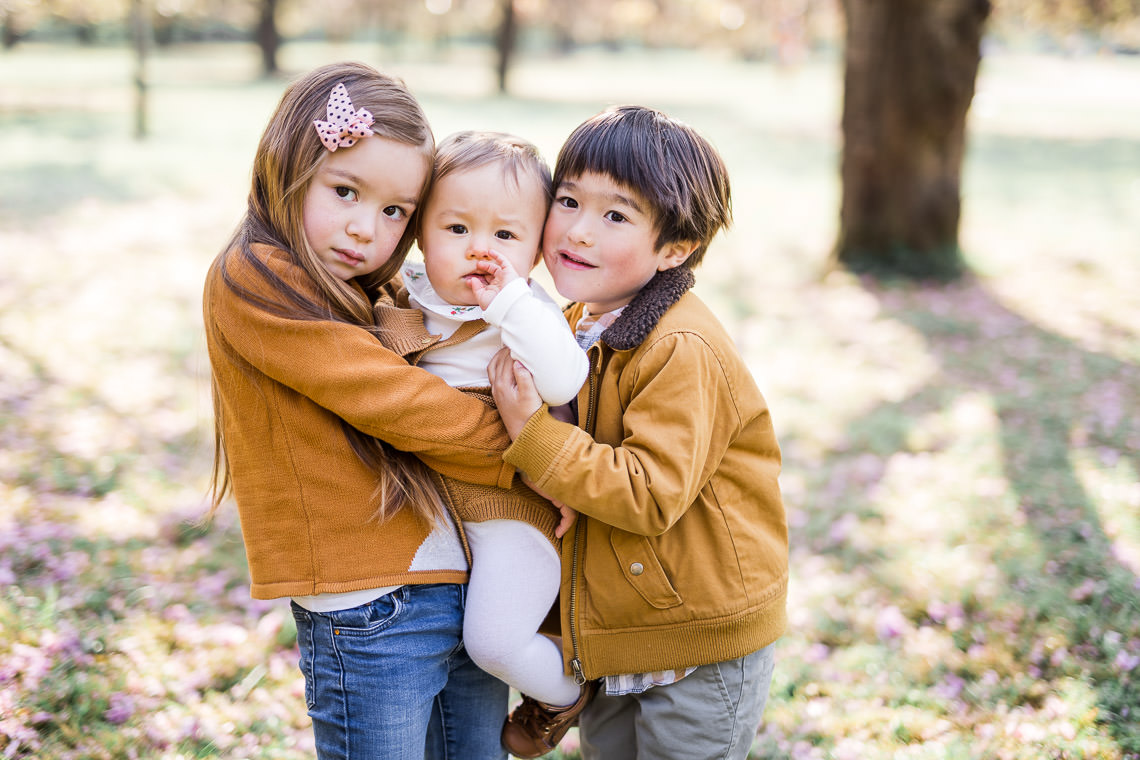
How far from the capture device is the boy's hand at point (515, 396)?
1.83 metres

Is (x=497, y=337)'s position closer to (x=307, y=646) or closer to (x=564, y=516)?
(x=564, y=516)

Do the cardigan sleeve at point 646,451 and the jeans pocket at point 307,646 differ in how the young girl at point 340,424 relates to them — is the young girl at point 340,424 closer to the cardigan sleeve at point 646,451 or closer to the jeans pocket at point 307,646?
the jeans pocket at point 307,646

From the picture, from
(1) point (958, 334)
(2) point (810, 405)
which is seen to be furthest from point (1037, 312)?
(2) point (810, 405)

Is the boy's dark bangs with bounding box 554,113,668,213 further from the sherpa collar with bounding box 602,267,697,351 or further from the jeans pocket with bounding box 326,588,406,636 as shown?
the jeans pocket with bounding box 326,588,406,636

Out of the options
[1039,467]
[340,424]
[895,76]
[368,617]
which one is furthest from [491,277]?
[895,76]

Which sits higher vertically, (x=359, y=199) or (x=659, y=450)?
(x=359, y=199)

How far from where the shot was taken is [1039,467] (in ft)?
15.7

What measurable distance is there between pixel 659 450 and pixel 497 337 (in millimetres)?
464

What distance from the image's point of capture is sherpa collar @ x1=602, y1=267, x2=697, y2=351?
6.25 feet

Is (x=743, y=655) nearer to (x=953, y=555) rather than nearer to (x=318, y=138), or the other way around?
(x=318, y=138)

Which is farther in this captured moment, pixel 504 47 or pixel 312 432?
pixel 504 47

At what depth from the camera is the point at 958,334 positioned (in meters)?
7.07

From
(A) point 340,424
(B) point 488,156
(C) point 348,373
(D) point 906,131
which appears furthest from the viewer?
(D) point 906,131

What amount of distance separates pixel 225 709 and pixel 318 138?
2.04 metres
